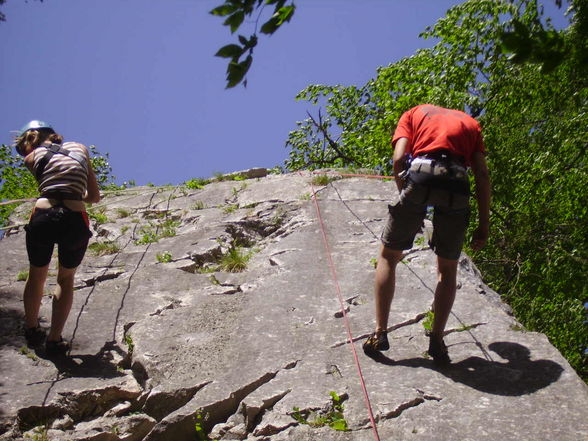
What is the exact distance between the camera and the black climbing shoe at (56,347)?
4.04m

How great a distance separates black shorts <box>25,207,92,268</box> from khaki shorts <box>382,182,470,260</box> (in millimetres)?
2218

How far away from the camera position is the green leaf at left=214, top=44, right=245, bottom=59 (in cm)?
149

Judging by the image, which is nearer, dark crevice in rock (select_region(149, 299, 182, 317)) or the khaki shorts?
the khaki shorts

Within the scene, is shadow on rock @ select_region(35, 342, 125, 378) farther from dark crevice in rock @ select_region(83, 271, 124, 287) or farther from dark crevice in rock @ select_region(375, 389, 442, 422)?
dark crevice in rock @ select_region(375, 389, 442, 422)

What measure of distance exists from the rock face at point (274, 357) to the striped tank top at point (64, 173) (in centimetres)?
126

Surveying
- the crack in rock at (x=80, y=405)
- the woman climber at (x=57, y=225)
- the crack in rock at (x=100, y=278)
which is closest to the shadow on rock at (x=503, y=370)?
the crack in rock at (x=80, y=405)

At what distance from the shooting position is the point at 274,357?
3.85 m

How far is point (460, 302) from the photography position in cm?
439

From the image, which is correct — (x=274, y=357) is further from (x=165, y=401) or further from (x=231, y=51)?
(x=231, y=51)

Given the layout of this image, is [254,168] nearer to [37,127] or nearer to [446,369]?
[37,127]

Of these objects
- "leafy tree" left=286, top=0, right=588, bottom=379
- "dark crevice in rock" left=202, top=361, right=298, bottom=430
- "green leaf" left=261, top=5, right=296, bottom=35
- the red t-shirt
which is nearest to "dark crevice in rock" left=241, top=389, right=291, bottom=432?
"dark crevice in rock" left=202, top=361, right=298, bottom=430

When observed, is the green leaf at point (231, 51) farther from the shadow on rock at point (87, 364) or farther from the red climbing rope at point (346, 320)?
the shadow on rock at point (87, 364)

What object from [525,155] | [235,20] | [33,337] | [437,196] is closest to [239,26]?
[235,20]

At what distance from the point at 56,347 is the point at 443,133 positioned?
10.5 feet
